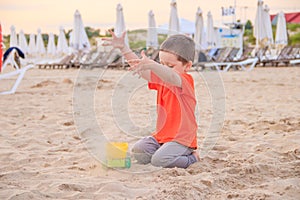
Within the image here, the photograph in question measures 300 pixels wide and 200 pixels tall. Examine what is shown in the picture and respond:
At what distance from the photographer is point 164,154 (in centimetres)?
281

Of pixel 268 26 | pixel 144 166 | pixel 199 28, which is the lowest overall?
pixel 268 26

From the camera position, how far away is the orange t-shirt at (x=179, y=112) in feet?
9.36

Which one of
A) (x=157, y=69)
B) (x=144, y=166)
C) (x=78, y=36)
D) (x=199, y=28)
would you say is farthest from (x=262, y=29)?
(x=157, y=69)

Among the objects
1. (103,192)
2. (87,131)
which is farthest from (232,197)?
(87,131)

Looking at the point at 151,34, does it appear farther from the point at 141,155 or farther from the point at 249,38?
the point at 249,38

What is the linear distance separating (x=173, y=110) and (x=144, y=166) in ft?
1.41

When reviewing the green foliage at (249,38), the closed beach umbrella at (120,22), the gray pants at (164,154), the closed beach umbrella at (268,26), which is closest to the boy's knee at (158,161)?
the gray pants at (164,154)

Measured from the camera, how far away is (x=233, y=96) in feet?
24.2

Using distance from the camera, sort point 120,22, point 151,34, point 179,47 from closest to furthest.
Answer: point 179,47, point 151,34, point 120,22

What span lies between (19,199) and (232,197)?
3.46ft

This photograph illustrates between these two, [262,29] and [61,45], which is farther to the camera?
[61,45]

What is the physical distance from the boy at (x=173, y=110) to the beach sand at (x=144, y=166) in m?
0.11

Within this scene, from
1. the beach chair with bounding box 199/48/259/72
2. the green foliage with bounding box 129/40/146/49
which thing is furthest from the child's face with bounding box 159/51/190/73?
the green foliage with bounding box 129/40/146/49

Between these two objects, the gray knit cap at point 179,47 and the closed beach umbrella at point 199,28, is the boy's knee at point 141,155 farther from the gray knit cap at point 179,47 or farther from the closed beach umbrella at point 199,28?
the closed beach umbrella at point 199,28
